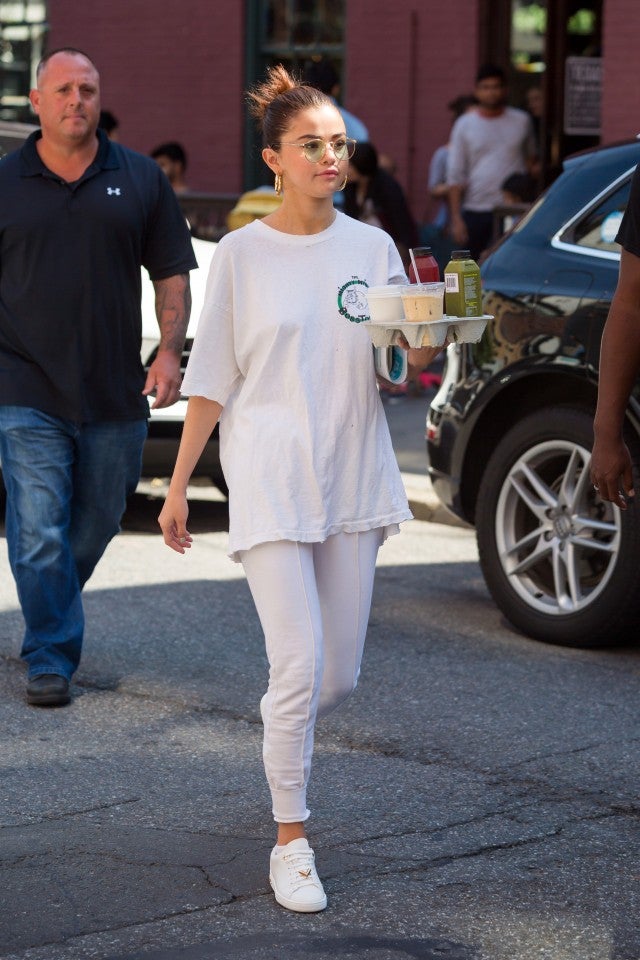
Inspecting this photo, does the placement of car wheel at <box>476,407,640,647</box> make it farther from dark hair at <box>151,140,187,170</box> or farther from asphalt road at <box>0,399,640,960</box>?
dark hair at <box>151,140,187,170</box>

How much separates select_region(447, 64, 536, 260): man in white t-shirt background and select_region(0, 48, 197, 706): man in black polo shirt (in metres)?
8.37

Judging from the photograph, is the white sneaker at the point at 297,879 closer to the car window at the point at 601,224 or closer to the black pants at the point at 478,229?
the car window at the point at 601,224

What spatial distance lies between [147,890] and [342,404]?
3.97 feet

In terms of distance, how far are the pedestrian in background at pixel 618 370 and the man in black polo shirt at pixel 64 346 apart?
7.13 feet

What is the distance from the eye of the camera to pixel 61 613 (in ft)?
20.4

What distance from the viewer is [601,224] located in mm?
6965

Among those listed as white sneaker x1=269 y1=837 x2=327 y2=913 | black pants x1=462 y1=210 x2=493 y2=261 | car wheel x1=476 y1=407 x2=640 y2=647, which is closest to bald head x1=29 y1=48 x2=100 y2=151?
car wheel x1=476 y1=407 x2=640 y2=647

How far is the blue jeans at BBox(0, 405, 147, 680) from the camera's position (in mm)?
6090

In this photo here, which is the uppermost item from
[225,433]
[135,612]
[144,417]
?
[225,433]

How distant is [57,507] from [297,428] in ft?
6.71

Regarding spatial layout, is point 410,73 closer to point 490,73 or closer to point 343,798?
point 490,73

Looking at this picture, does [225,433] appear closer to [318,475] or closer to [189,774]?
[318,475]

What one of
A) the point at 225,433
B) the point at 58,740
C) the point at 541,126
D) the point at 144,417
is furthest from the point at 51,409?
the point at 541,126

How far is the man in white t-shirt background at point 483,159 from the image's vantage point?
14.3 m
